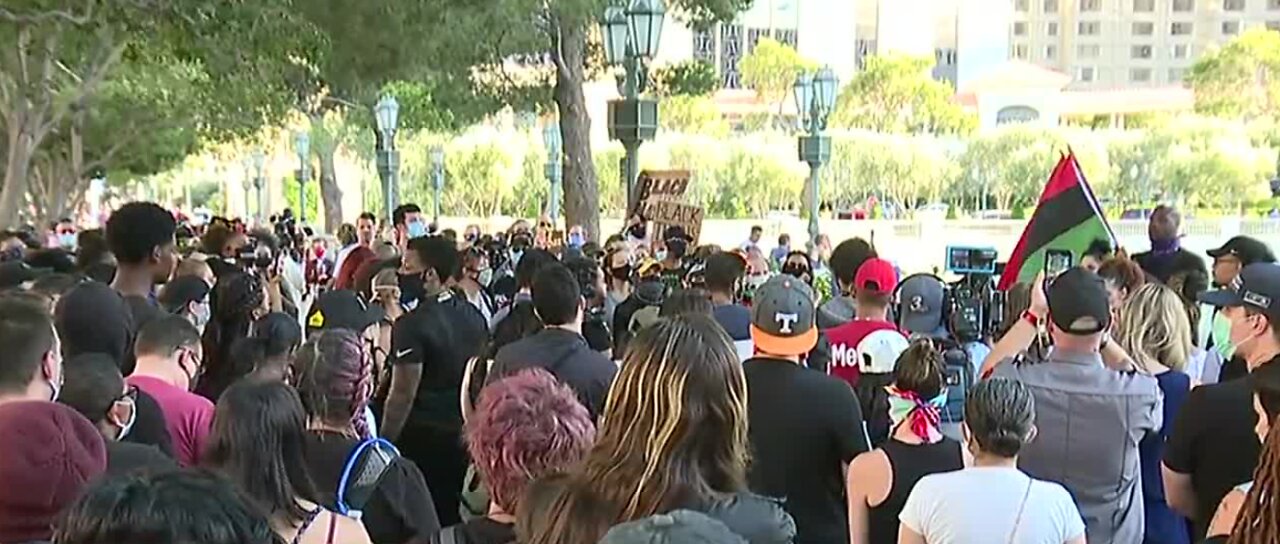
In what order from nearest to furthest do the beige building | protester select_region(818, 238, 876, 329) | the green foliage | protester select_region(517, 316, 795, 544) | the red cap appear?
protester select_region(517, 316, 795, 544) → the red cap → protester select_region(818, 238, 876, 329) → the green foliage → the beige building

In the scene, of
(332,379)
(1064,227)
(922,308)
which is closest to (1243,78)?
(1064,227)

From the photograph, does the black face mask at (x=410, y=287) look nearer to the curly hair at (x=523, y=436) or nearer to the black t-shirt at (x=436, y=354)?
the black t-shirt at (x=436, y=354)

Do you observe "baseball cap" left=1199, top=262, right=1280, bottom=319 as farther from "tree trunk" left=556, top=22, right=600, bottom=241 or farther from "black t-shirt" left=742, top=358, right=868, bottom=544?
"tree trunk" left=556, top=22, right=600, bottom=241

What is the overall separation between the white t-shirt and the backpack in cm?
146

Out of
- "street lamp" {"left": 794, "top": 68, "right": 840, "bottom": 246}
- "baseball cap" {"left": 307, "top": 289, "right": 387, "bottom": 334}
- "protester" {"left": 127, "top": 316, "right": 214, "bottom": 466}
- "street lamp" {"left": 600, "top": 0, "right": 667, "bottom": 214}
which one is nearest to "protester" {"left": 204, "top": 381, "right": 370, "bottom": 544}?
"protester" {"left": 127, "top": 316, "right": 214, "bottom": 466}

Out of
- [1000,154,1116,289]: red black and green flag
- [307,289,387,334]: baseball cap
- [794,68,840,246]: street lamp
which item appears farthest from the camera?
[794,68,840,246]: street lamp

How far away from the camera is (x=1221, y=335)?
739 centimetres

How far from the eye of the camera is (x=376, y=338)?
7270 millimetres

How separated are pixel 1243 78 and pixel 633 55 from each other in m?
74.2

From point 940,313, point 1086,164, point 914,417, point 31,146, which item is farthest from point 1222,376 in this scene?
point 1086,164

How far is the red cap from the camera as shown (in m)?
6.29

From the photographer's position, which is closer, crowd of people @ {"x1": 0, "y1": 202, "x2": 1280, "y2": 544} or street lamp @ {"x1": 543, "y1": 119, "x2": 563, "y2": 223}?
crowd of people @ {"x1": 0, "y1": 202, "x2": 1280, "y2": 544}

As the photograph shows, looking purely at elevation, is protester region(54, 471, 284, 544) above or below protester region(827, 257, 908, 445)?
above

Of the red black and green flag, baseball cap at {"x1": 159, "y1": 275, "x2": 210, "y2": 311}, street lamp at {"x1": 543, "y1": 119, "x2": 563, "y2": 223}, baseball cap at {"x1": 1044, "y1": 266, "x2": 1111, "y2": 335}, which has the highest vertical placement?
street lamp at {"x1": 543, "y1": 119, "x2": 563, "y2": 223}
